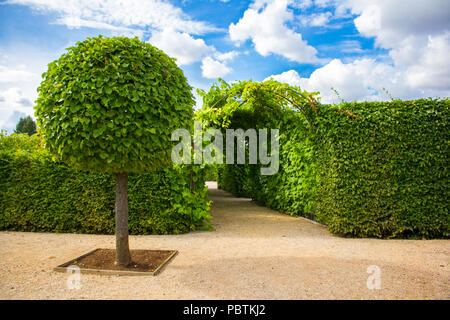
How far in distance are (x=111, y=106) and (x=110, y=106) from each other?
0.17 feet

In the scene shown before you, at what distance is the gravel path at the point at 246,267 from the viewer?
3.21m

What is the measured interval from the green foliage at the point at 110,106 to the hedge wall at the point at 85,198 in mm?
2097

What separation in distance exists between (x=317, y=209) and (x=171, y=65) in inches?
190

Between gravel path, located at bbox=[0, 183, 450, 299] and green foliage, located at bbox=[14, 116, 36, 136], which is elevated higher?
green foliage, located at bbox=[14, 116, 36, 136]

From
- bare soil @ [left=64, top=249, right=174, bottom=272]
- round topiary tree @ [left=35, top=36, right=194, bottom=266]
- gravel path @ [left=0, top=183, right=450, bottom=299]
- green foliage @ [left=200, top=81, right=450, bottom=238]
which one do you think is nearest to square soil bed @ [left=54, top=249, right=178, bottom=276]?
bare soil @ [left=64, top=249, right=174, bottom=272]

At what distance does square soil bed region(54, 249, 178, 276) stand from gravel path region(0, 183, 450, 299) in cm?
11

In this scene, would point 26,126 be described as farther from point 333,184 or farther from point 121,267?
point 333,184

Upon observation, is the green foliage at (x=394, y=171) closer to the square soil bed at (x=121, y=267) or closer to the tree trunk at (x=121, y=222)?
the square soil bed at (x=121, y=267)

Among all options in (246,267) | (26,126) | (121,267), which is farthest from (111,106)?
(26,126)

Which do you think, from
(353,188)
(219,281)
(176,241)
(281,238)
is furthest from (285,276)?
(353,188)

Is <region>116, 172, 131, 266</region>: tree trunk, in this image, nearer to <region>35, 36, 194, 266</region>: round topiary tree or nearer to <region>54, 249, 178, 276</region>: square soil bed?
<region>54, 249, 178, 276</region>: square soil bed

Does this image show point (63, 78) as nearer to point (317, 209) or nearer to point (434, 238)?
point (317, 209)

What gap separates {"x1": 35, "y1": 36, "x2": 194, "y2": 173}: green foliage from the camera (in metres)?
3.41

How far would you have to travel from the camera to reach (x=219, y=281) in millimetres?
3525
